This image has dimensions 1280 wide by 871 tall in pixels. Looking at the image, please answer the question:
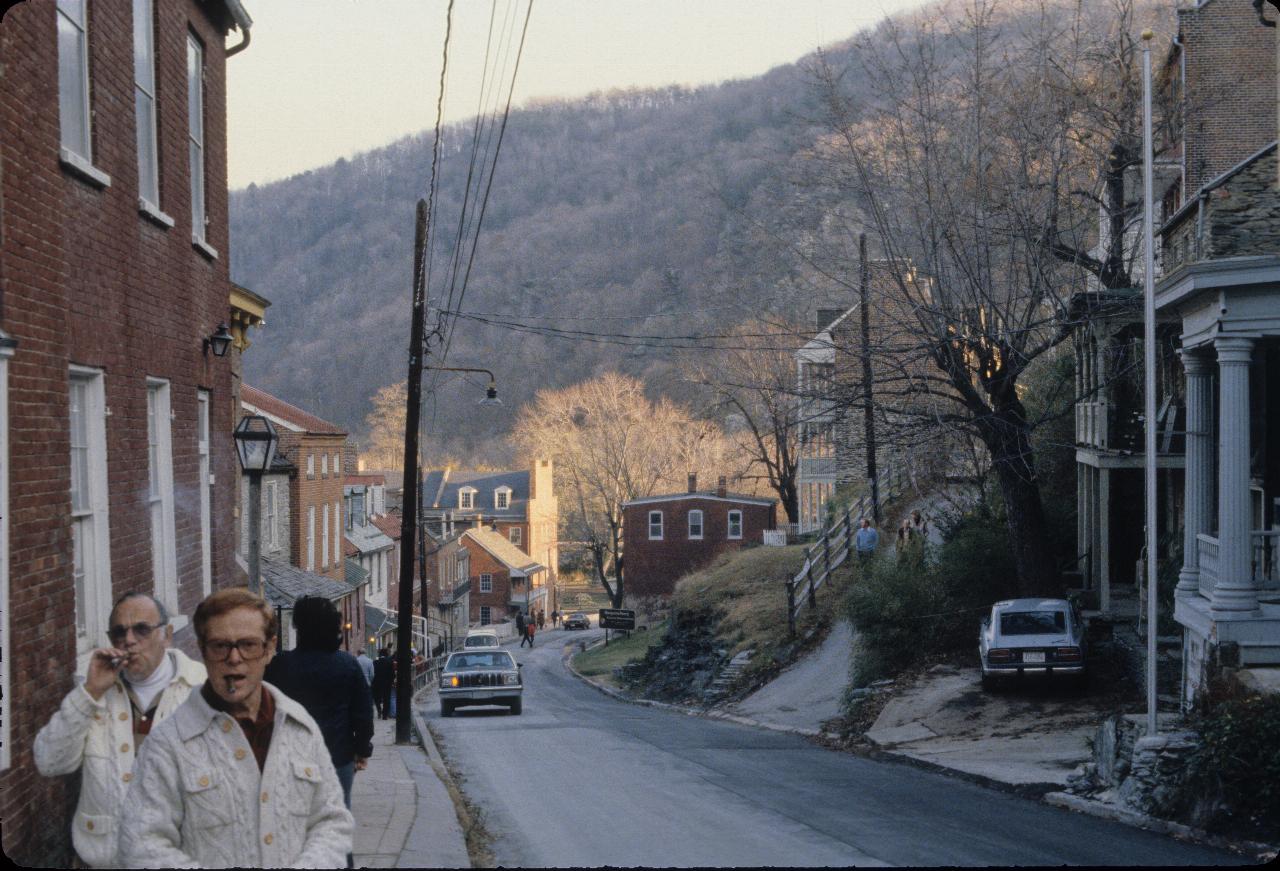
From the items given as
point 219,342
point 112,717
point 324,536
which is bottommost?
point 324,536

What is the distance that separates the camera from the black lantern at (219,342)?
14.3m

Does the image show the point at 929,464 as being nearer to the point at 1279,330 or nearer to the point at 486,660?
the point at 486,660

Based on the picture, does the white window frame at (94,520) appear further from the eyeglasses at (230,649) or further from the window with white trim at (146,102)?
the eyeglasses at (230,649)

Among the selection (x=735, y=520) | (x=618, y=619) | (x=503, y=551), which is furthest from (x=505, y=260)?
(x=618, y=619)

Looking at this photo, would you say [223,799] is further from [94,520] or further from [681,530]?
[681,530]

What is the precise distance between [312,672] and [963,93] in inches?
758

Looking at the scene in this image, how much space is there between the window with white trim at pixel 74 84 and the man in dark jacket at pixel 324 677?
3761 millimetres

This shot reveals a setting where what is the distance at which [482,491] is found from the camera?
101 m

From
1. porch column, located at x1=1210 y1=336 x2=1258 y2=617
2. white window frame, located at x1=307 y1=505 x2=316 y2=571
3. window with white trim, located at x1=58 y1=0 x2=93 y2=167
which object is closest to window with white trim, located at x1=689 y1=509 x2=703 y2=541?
white window frame, located at x1=307 y1=505 x2=316 y2=571

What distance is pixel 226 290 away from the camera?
15547mm

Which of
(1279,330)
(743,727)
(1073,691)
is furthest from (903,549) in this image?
(1279,330)

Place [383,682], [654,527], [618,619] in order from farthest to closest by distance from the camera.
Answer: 1. [654,527]
2. [618,619]
3. [383,682]

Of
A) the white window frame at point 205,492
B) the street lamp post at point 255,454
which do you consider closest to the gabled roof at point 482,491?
the white window frame at point 205,492

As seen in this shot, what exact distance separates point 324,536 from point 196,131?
28835mm
